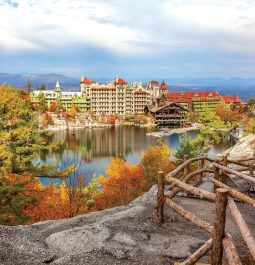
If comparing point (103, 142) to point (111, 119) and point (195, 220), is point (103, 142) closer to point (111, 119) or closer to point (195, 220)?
point (111, 119)

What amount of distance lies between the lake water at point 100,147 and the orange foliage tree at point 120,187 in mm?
5890

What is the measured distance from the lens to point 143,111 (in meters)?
121

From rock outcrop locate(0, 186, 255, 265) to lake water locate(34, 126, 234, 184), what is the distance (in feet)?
112

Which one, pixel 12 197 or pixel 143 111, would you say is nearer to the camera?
pixel 12 197

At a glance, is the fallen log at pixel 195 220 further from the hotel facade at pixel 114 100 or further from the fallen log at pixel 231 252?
the hotel facade at pixel 114 100

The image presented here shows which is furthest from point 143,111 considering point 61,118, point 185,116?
point 61,118

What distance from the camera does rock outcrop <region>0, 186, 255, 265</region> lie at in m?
5.92

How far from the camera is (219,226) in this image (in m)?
4.79

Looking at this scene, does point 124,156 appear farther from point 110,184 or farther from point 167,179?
point 167,179

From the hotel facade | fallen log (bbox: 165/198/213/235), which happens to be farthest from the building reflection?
fallen log (bbox: 165/198/213/235)

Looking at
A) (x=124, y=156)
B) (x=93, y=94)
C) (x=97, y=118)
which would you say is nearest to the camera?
(x=124, y=156)

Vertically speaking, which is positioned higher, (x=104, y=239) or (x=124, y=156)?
(x=104, y=239)

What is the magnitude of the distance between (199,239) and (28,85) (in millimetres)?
102771

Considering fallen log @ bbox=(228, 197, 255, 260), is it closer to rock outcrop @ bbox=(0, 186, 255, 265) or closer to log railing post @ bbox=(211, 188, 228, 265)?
log railing post @ bbox=(211, 188, 228, 265)
